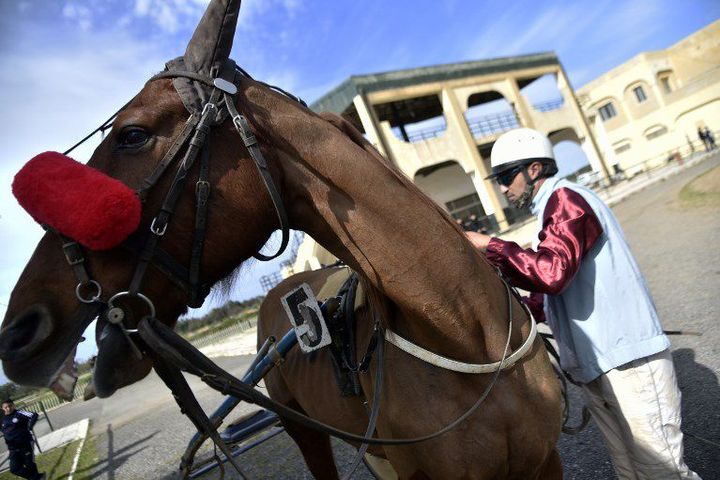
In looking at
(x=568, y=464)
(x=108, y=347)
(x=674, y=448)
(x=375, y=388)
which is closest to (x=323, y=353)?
(x=375, y=388)

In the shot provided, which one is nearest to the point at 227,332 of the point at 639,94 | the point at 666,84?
the point at 639,94

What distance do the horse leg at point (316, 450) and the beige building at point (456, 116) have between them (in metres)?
10.7

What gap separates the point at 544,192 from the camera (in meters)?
2.18

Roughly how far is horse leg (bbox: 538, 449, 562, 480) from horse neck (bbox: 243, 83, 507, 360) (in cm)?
88

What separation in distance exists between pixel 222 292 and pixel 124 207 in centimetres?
63

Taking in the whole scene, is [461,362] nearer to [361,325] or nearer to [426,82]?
[361,325]

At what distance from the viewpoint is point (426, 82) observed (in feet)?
67.8

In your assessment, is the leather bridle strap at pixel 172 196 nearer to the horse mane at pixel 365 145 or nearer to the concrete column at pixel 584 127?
the horse mane at pixel 365 145

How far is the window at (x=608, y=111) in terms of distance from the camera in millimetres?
38716

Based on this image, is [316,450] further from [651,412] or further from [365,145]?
[365,145]

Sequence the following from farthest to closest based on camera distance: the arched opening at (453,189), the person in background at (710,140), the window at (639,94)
Answer: the window at (639,94) < the person in background at (710,140) < the arched opening at (453,189)

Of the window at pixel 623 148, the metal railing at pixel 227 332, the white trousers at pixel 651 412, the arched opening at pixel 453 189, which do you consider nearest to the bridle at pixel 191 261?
the white trousers at pixel 651 412

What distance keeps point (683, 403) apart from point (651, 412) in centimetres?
199

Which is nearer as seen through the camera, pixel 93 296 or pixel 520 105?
pixel 93 296
